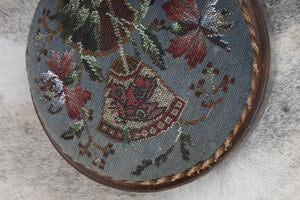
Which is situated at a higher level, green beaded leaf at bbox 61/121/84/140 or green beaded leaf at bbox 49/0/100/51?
green beaded leaf at bbox 49/0/100/51

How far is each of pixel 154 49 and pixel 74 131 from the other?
0.79 ft

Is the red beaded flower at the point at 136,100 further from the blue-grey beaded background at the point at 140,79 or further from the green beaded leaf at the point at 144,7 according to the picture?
the green beaded leaf at the point at 144,7

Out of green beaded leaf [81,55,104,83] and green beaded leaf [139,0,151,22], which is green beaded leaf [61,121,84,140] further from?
green beaded leaf [139,0,151,22]

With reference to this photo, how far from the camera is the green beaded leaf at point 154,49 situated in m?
0.52

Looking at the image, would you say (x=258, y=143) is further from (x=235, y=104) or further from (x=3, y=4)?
(x=3, y=4)

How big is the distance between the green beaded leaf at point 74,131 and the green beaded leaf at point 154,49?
0.66ft

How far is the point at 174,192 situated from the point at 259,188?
0.71 ft

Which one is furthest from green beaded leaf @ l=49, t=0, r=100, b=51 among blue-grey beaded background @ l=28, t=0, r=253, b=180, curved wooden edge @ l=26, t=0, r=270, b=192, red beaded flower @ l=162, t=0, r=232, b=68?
curved wooden edge @ l=26, t=0, r=270, b=192

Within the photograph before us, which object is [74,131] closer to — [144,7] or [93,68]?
[93,68]

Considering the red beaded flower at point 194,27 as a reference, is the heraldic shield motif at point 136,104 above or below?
below

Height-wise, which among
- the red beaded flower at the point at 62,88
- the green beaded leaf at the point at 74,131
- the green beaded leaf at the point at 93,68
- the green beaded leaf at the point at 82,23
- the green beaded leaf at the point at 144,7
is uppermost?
the green beaded leaf at the point at 144,7

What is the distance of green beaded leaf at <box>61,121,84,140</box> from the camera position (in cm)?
57

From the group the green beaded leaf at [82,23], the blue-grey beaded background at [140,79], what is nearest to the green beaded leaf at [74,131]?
the blue-grey beaded background at [140,79]

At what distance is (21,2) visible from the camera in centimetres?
78
